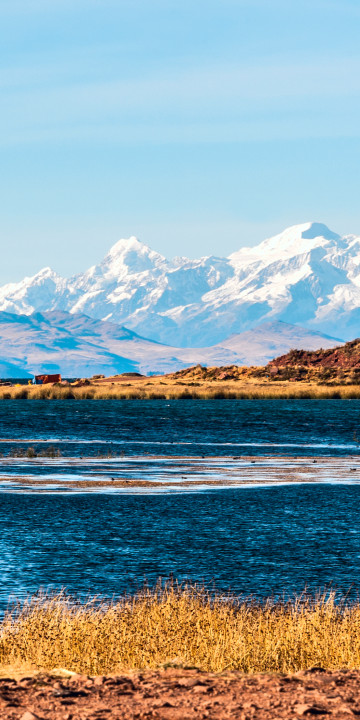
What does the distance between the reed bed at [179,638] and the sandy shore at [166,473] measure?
24922 mm

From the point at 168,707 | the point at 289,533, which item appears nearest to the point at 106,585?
the point at 289,533

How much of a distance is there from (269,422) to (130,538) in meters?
85.1

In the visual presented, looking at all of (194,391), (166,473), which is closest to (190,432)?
(166,473)

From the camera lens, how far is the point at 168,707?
11.8 m

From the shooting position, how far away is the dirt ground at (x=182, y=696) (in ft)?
37.8

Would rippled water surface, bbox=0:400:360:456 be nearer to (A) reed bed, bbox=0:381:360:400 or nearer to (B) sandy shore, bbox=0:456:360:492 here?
(B) sandy shore, bbox=0:456:360:492

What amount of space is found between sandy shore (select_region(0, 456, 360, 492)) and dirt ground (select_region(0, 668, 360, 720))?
99.5ft

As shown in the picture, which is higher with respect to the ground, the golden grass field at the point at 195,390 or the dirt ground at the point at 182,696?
the golden grass field at the point at 195,390

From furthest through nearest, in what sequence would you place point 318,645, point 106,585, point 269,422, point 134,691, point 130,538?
point 269,422 < point 130,538 < point 106,585 < point 318,645 < point 134,691

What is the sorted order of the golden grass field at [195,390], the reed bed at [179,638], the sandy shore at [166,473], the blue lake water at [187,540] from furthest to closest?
the golden grass field at [195,390]
the sandy shore at [166,473]
the blue lake water at [187,540]
the reed bed at [179,638]

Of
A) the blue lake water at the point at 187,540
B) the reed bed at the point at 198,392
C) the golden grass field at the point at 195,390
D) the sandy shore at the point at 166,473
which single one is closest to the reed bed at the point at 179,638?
the blue lake water at the point at 187,540

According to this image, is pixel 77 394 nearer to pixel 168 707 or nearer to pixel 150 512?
pixel 150 512

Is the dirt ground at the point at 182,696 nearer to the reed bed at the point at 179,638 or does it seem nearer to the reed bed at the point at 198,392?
A: the reed bed at the point at 179,638

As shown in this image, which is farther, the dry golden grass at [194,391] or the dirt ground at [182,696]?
the dry golden grass at [194,391]
